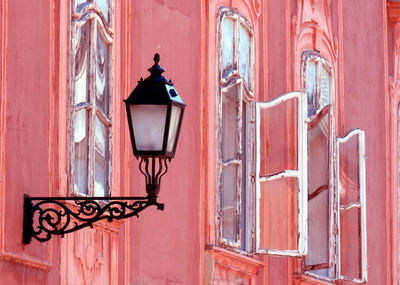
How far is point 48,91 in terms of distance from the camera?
8125 mm

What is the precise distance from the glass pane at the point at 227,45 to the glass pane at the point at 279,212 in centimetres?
102

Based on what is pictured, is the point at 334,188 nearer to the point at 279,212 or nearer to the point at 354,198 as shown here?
the point at 354,198

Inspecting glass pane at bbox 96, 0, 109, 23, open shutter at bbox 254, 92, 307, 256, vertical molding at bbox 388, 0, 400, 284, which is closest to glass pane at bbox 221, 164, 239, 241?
open shutter at bbox 254, 92, 307, 256

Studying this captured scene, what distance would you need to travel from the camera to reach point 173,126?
7.70 meters

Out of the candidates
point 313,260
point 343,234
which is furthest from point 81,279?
point 343,234

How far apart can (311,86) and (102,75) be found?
5798mm

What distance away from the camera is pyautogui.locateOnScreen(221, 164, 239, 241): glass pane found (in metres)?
11.8

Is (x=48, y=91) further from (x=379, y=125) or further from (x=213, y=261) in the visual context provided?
(x=379, y=125)

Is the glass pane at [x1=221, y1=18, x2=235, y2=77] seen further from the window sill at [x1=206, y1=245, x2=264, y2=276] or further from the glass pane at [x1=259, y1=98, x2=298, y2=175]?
the window sill at [x1=206, y1=245, x2=264, y2=276]

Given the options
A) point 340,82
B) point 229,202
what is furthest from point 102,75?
point 340,82

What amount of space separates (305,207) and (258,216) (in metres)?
0.39

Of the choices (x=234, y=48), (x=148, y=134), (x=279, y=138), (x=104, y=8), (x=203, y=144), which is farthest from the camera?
(x=279, y=138)

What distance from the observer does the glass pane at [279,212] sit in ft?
40.5

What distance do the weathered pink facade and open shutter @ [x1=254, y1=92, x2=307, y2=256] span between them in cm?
5
